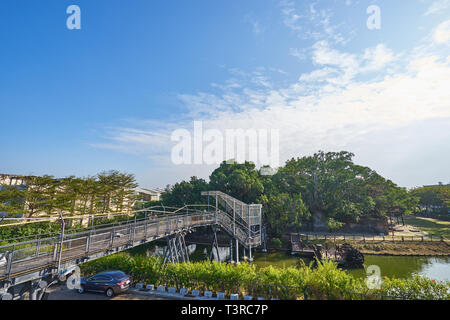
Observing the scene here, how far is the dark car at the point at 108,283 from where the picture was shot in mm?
12977

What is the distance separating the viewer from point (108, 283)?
13086 mm

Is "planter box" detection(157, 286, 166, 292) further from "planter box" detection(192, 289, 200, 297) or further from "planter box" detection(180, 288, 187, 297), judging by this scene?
"planter box" detection(192, 289, 200, 297)

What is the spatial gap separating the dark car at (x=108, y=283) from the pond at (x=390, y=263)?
1238cm

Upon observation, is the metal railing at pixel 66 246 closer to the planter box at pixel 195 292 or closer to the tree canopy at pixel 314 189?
the planter box at pixel 195 292

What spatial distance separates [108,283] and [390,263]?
1102 inches

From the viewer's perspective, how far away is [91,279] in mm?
13477

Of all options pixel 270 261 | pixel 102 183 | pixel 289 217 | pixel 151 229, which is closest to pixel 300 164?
pixel 289 217

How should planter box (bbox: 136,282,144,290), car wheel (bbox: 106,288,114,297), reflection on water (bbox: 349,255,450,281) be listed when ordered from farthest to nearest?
1. reflection on water (bbox: 349,255,450,281)
2. planter box (bbox: 136,282,144,290)
3. car wheel (bbox: 106,288,114,297)

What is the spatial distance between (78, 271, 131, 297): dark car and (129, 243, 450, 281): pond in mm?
12377

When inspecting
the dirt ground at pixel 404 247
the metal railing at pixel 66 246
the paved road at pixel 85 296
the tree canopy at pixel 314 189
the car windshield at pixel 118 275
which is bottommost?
the dirt ground at pixel 404 247

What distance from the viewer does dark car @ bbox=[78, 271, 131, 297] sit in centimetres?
1298

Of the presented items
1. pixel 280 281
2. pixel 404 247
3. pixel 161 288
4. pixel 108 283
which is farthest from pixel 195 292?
pixel 404 247

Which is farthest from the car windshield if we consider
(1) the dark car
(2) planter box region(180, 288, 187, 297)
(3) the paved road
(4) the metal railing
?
(2) planter box region(180, 288, 187, 297)

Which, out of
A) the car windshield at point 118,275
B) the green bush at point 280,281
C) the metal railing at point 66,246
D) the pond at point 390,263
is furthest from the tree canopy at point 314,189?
the car windshield at point 118,275
